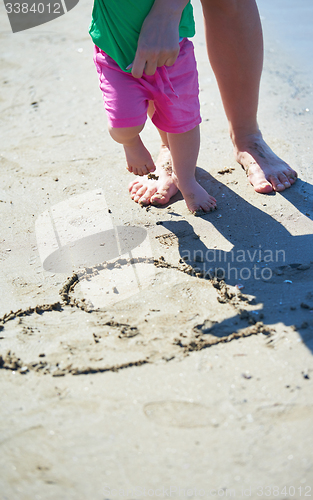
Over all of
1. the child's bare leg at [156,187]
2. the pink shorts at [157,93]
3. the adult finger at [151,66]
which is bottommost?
the child's bare leg at [156,187]

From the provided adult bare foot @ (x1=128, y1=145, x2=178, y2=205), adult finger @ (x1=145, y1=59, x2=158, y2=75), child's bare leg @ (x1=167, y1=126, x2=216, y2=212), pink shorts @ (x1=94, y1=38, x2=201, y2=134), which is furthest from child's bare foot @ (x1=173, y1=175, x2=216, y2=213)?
adult finger @ (x1=145, y1=59, x2=158, y2=75)

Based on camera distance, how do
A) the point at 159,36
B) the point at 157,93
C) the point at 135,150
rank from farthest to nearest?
the point at 135,150 → the point at 157,93 → the point at 159,36

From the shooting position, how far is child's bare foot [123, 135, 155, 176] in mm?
1936

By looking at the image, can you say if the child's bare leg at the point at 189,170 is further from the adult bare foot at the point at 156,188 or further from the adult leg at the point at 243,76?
the adult leg at the point at 243,76

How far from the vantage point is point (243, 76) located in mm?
2227

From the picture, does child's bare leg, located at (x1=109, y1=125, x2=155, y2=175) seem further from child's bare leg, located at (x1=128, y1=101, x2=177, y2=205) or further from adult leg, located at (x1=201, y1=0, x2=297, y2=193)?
adult leg, located at (x1=201, y1=0, x2=297, y2=193)

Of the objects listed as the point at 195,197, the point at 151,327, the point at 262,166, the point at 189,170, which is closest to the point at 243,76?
the point at 262,166

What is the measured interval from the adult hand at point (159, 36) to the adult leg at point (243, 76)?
1.71ft

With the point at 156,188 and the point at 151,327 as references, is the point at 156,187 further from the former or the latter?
the point at 151,327

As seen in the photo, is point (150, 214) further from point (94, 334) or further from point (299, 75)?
point (299, 75)

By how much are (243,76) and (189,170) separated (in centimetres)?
65

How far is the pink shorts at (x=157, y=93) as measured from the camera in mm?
1786

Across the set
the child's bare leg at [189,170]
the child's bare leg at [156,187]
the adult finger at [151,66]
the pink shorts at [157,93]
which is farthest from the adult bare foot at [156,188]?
the adult finger at [151,66]

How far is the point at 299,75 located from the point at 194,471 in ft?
10.2
